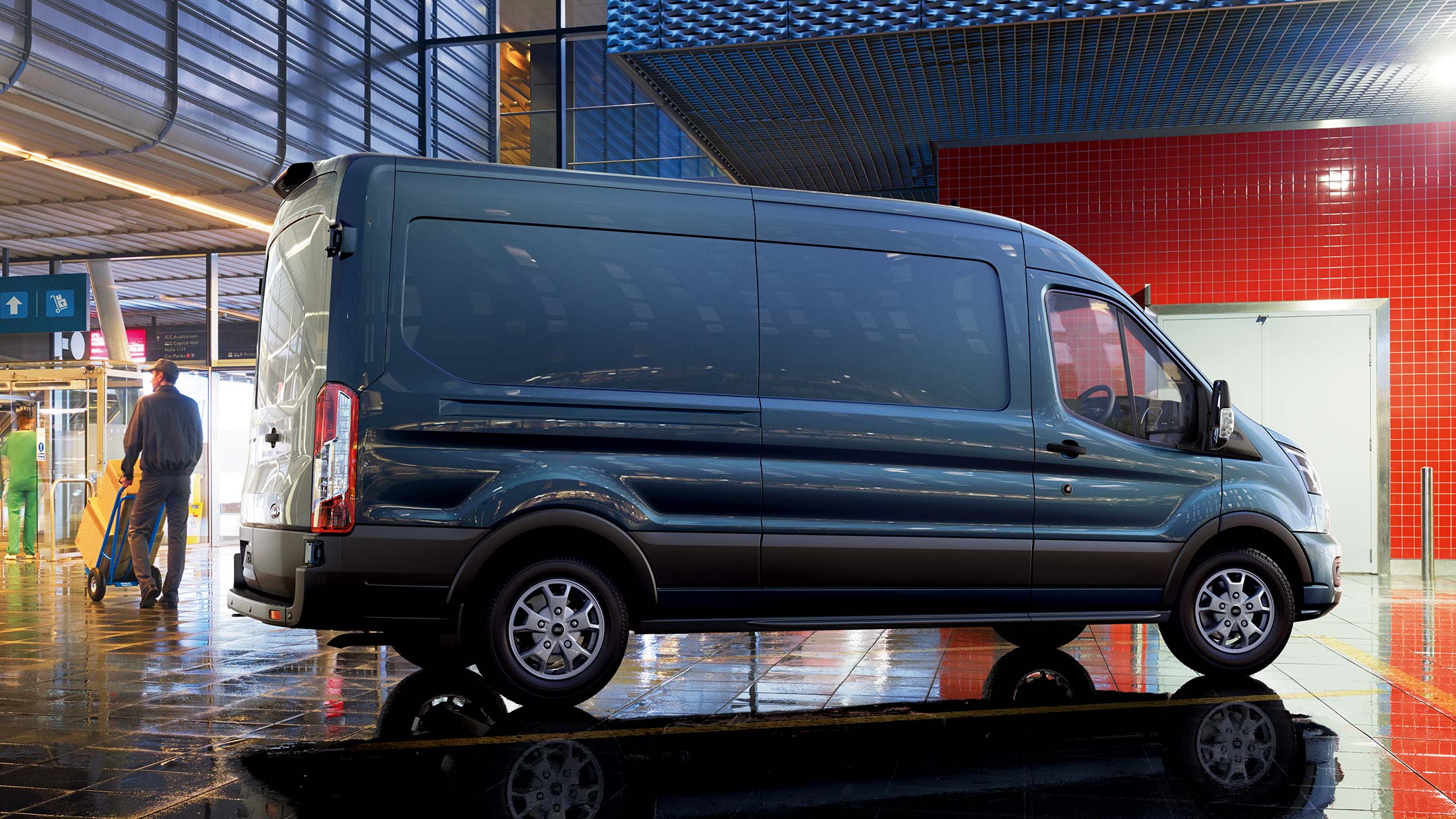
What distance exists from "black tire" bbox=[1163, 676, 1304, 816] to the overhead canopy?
220 inches

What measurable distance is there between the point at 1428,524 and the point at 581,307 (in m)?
9.73

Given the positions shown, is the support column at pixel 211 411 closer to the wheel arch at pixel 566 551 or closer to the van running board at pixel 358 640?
the van running board at pixel 358 640

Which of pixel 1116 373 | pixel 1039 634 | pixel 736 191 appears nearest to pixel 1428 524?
pixel 1039 634

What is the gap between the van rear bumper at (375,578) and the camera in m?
5.07

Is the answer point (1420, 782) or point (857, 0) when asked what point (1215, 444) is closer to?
point (1420, 782)

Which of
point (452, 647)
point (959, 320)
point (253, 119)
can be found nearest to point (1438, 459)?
point (959, 320)

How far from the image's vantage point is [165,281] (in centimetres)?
1886

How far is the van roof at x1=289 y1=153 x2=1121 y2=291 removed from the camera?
5.46 meters

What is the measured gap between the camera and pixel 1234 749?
15.4 ft

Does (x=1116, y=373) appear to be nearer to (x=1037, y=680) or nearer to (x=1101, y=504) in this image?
(x=1101, y=504)

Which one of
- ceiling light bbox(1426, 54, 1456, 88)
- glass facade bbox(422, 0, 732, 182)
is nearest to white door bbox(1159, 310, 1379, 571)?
ceiling light bbox(1426, 54, 1456, 88)

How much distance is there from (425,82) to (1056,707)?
13.6 metres

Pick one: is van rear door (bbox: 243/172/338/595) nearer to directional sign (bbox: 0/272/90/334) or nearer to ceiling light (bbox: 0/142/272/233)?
ceiling light (bbox: 0/142/272/233)

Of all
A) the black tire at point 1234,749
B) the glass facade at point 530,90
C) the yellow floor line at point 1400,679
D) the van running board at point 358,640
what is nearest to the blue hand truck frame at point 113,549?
the van running board at point 358,640
